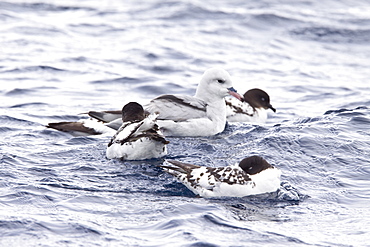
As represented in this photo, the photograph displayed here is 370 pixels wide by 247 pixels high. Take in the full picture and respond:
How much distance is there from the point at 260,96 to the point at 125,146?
5.28 m

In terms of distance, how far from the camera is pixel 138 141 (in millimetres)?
10188

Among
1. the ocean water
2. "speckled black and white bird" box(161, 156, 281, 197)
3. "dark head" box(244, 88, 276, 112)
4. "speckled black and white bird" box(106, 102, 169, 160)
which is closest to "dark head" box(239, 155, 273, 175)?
A: "speckled black and white bird" box(161, 156, 281, 197)

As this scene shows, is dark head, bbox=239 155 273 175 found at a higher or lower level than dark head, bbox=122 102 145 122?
lower

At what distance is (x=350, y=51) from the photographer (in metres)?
21.2

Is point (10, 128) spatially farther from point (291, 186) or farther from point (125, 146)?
point (291, 186)

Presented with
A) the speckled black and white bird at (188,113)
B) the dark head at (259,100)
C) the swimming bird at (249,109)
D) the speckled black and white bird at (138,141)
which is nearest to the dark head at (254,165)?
the speckled black and white bird at (138,141)

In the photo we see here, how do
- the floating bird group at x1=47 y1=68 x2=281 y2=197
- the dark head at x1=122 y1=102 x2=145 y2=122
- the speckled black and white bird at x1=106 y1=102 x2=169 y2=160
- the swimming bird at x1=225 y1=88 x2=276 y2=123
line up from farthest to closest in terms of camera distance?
the swimming bird at x1=225 y1=88 x2=276 y2=123, the dark head at x1=122 y1=102 x2=145 y2=122, the speckled black and white bird at x1=106 y1=102 x2=169 y2=160, the floating bird group at x1=47 y1=68 x2=281 y2=197

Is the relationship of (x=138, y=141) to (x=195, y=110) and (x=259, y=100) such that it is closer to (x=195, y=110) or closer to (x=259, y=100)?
(x=195, y=110)

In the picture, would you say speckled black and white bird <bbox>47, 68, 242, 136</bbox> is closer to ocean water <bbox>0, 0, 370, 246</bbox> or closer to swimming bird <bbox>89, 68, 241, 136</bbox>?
swimming bird <bbox>89, 68, 241, 136</bbox>

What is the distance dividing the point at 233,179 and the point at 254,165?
537 mm

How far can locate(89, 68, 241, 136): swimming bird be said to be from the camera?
11898 mm

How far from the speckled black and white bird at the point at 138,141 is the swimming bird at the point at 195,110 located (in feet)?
3.85

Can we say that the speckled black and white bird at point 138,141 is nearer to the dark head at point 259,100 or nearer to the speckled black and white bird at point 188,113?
the speckled black and white bird at point 188,113

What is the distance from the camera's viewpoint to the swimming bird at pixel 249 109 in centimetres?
1391
